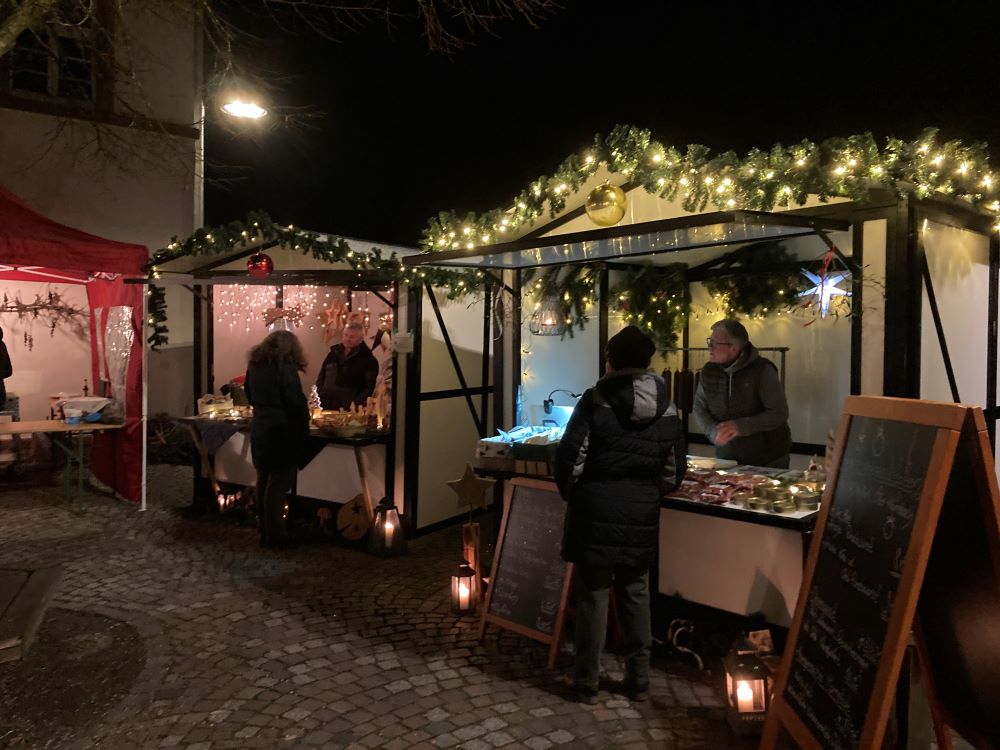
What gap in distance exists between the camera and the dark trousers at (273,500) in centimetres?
655

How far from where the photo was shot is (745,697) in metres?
3.41

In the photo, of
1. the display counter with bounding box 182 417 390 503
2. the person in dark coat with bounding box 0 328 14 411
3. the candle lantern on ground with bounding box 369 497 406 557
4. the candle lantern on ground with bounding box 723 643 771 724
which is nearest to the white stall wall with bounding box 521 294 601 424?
the display counter with bounding box 182 417 390 503

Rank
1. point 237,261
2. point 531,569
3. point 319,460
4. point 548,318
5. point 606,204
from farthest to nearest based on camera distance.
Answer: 1. point 237,261
2. point 319,460
3. point 548,318
4. point 606,204
5. point 531,569

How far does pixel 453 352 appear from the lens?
712 cm

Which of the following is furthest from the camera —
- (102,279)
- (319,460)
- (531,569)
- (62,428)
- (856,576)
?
(102,279)

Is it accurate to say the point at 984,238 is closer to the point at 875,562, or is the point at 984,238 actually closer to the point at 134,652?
the point at 875,562

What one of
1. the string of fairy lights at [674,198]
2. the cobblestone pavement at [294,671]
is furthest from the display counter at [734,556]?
the string of fairy lights at [674,198]

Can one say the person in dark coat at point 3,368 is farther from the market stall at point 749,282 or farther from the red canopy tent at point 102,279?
the market stall at point 749,282

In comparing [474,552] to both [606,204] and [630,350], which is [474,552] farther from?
[606,204]

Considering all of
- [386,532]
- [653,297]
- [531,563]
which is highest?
[653,297]

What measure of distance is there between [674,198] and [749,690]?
123 inches

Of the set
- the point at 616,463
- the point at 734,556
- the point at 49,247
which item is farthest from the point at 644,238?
the point at 49,247

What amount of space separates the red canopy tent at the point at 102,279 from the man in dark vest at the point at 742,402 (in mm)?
5485

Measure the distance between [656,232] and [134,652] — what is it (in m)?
4.08
